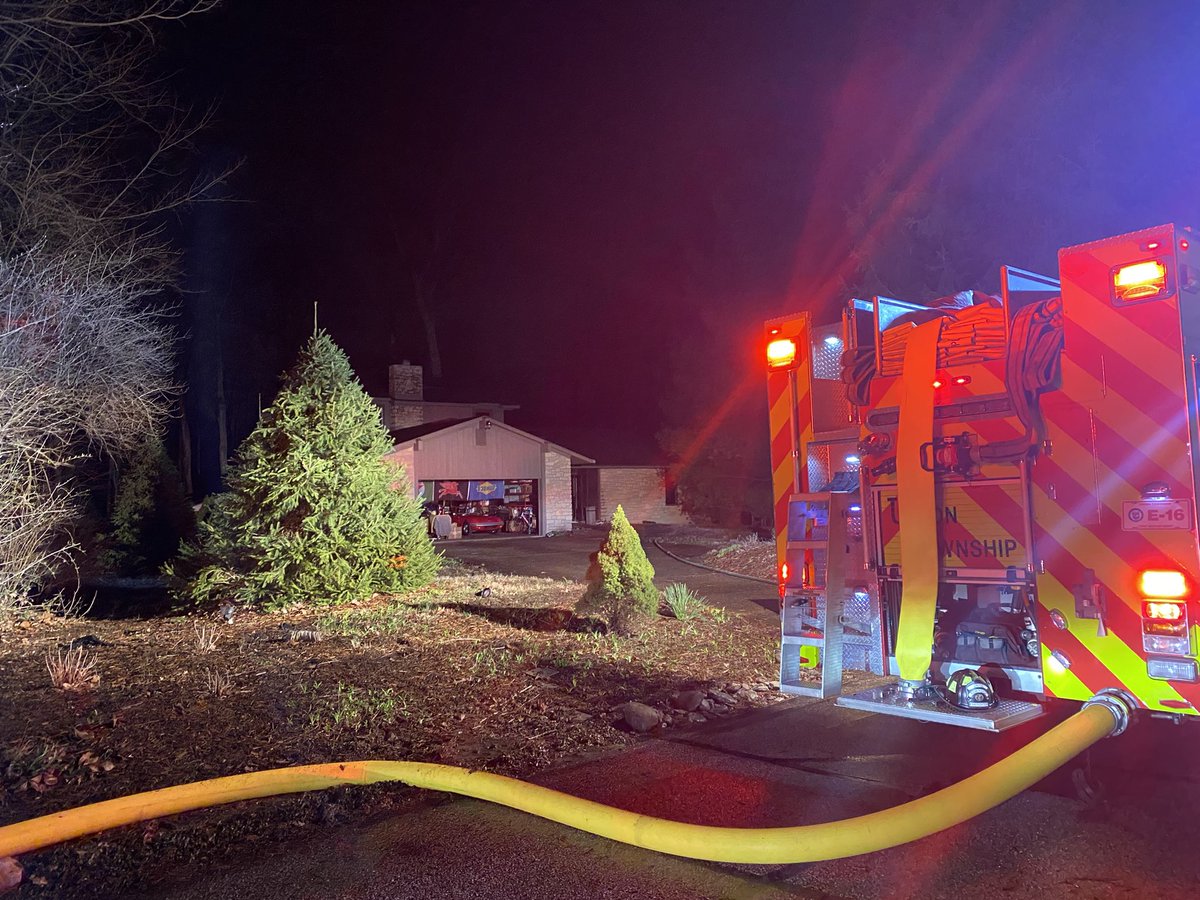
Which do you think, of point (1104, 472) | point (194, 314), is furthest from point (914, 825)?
point (194, 314)

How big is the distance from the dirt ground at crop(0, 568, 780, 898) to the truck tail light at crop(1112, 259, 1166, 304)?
3965 mm

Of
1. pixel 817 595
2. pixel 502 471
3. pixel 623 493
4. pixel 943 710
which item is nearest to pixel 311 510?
pixel 817 595

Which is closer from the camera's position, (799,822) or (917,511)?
(799,822)

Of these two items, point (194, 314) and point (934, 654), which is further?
point (194, 314)

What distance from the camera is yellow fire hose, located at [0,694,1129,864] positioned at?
3436 mm

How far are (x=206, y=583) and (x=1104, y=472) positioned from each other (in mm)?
10147

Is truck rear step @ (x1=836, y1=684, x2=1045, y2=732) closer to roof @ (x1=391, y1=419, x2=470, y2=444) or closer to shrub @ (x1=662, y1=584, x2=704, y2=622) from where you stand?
shrub @ (x1=662, y1=584, x2=704, y2=622)

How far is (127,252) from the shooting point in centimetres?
1231

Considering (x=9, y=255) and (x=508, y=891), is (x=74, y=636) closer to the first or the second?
(x=9, y=255)

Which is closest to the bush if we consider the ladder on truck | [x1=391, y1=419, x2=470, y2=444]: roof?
the ladder on truck

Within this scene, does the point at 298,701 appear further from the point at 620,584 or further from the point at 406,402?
the point at 406,402

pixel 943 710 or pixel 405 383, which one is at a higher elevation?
pixel 405 383

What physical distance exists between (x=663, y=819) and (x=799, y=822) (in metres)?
0.75

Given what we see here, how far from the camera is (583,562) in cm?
1923
